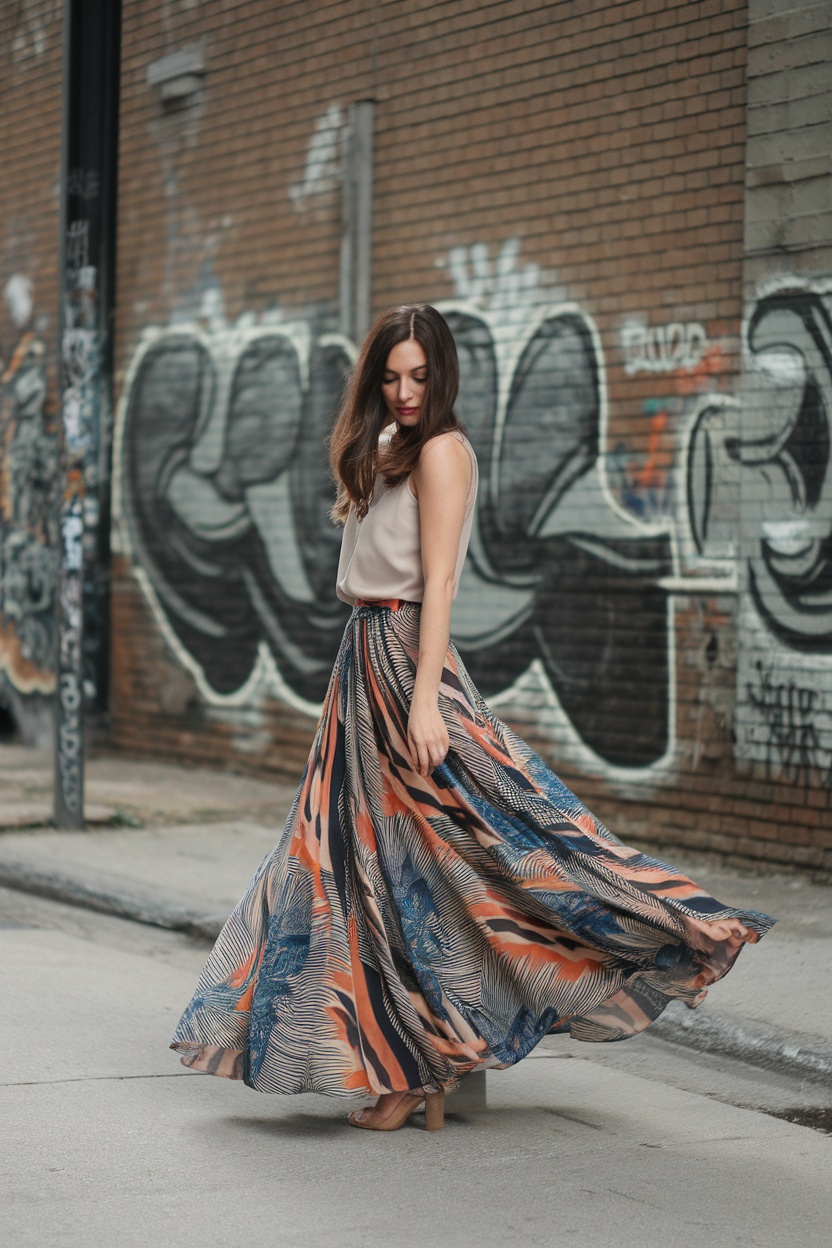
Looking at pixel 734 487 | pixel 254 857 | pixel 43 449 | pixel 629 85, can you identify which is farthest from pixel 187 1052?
pixel 43 449

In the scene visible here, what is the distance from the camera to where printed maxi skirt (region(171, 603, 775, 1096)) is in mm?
4168

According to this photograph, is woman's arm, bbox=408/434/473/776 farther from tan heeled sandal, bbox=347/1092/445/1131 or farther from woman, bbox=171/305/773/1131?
tan heeled sandal, bbox=347/1092/445/1131

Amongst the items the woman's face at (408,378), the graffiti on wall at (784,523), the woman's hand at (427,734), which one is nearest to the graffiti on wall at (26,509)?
the graffiti on wall at (784,523)

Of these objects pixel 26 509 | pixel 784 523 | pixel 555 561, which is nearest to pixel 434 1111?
pixel 784 523

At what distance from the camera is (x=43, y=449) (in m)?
13.3

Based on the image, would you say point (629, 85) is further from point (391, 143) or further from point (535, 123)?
point (391, 143)

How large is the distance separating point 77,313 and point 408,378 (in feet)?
17.4

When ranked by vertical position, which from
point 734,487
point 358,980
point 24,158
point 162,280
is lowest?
point 358,980

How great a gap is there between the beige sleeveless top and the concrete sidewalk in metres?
1.97

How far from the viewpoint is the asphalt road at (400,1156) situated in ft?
12.1

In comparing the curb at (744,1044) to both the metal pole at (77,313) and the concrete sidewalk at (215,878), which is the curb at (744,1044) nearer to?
the concrete sidewalk at (215,878)

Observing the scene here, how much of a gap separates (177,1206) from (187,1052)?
65cm

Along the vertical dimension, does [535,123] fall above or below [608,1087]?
above

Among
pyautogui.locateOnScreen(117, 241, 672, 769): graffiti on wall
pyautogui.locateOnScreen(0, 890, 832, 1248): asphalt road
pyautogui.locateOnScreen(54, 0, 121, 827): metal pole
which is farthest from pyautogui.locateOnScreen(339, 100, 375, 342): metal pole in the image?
pyautogui.locateOnScreen(0, 890, 832, 1248): asphalt road
